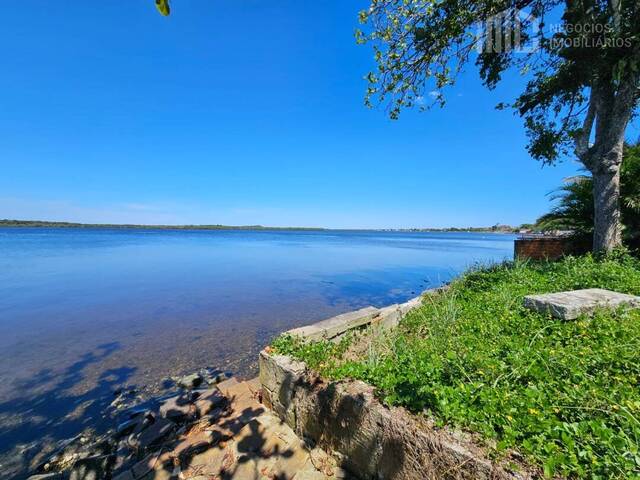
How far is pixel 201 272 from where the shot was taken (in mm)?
17359

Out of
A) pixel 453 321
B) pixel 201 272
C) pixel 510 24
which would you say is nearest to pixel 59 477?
pixel 453 321

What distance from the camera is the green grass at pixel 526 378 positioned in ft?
5.71

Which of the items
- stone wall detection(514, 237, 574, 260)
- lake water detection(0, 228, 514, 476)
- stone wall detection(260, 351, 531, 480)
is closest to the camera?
stone wall detection(260, 351, 531, 480)

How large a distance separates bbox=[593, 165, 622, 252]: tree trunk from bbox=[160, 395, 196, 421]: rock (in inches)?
400

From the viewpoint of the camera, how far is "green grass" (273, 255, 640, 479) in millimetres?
1740

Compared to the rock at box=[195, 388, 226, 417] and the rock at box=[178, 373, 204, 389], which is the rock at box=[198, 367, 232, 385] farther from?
the rock at box=[195, 388, 226, 417]

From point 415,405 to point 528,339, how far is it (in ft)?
6.87

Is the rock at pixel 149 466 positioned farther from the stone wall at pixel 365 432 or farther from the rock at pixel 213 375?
the rock at pixel 213 375

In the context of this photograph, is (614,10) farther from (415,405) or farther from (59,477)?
(59,477)

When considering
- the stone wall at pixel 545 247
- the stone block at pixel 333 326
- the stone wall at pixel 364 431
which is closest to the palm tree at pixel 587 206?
the stone wall at pixel 545 247

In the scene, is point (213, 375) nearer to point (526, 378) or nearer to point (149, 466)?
point (149, 466)

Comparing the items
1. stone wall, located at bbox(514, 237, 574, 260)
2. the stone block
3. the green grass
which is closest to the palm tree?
stone wall, located at bbox(514, 237, 574, 260)

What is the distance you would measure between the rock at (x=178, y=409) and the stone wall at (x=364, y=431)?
4.12 ft

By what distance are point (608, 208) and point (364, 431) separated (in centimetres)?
883
